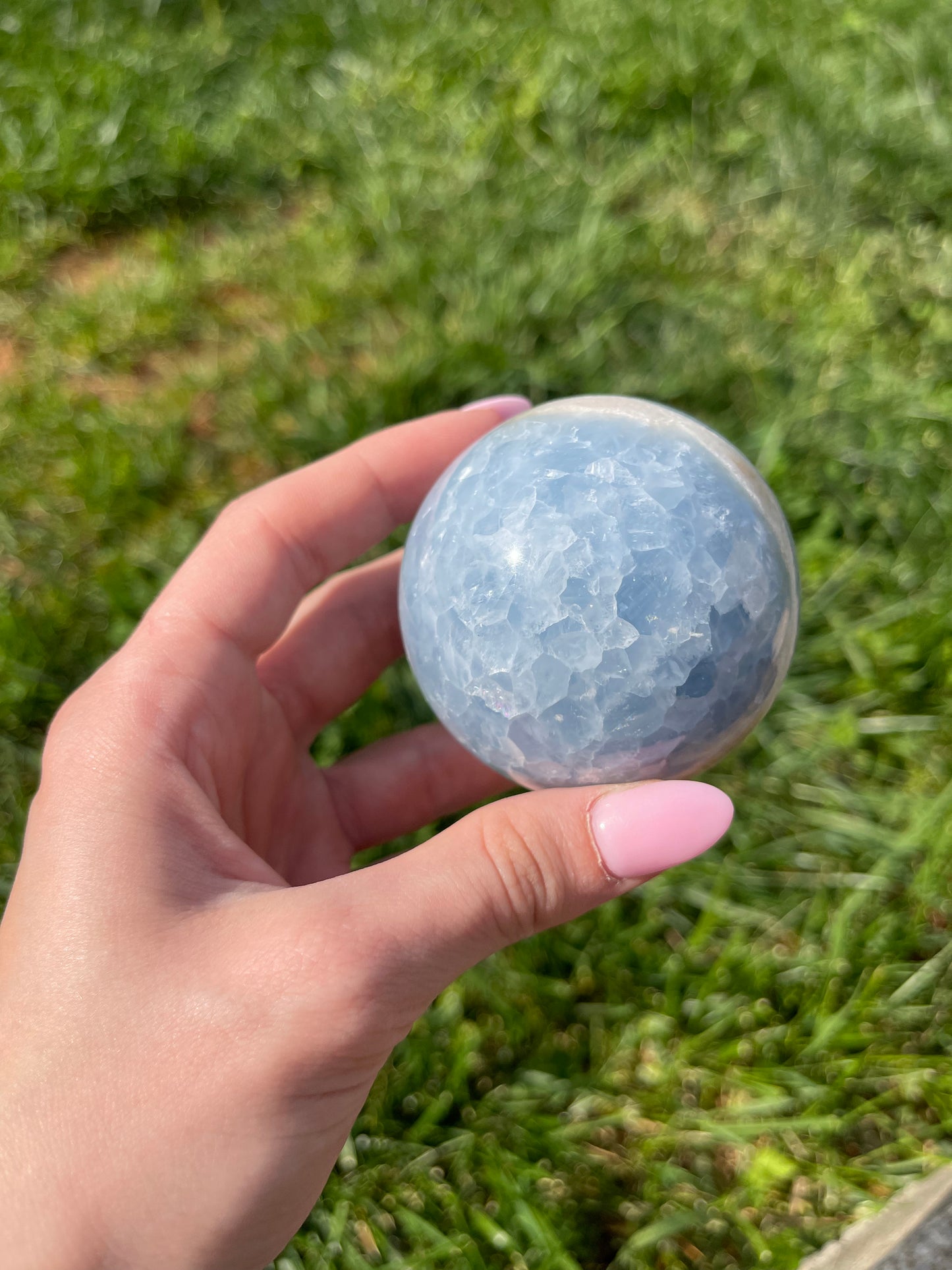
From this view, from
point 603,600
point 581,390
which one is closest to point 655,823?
point 603,600

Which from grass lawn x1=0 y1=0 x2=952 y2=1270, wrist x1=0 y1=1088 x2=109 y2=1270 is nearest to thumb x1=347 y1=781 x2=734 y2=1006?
wrist x1=0 y1=1088 x2=109 y2=1270

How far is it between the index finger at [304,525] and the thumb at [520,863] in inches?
25.3

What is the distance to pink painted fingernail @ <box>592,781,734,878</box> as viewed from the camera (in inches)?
53.5

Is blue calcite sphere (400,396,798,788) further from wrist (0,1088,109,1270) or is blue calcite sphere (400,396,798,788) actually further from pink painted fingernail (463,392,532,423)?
wrist (0,1088,109,1270)

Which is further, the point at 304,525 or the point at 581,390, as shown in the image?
the point at 581,390

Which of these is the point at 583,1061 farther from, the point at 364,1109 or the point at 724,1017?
the point at 364,1109

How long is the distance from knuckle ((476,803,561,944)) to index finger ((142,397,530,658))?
659mm

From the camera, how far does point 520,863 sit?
4.40 ft

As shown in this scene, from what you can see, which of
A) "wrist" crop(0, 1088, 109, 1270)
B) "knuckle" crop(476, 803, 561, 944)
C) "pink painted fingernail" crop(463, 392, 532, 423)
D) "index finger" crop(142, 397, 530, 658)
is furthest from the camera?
"pink painted fingernail" crop(463, 392, 532, 423)

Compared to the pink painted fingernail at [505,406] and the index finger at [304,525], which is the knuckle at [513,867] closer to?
the index finger at [304,525]

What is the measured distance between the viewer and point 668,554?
4.48ft

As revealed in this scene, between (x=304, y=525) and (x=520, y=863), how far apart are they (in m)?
0.88

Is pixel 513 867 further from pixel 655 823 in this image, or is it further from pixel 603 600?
pixel 603 600

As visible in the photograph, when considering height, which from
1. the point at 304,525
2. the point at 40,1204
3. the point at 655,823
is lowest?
the point at 40,1204
